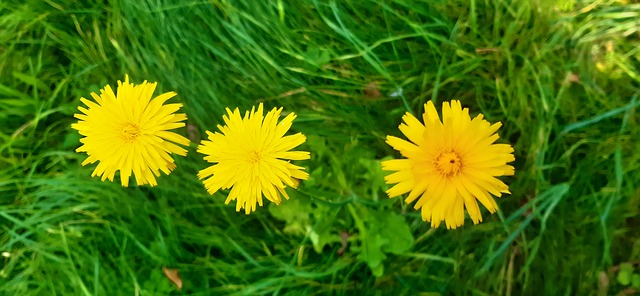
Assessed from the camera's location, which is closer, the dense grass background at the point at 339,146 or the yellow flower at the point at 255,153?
the yellow flower at the point at 255,153

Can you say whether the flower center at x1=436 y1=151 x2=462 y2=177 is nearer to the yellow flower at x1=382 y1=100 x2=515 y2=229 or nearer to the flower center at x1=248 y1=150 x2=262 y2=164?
the yellow flower at x1=382 y1=100 x2=515 y2=229

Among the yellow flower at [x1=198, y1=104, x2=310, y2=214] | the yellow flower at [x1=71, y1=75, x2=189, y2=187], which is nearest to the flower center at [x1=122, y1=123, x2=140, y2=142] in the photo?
the yellow flower at [x1=71, y1=75, x2=189, y2=187]

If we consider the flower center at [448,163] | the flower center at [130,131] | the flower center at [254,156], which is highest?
the flower center at [130,131]

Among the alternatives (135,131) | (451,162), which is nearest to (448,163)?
(451,162)

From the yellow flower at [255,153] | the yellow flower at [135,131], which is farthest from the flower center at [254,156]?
the yellow flower at [135,131]

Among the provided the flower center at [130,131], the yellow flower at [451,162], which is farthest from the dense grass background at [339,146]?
the flower center at [130,131]

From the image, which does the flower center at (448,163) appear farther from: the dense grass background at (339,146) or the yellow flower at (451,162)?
the dense grass background at (339,146)

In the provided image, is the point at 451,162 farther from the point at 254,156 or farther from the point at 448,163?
the point at 254,156

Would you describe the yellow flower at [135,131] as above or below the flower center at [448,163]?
above
